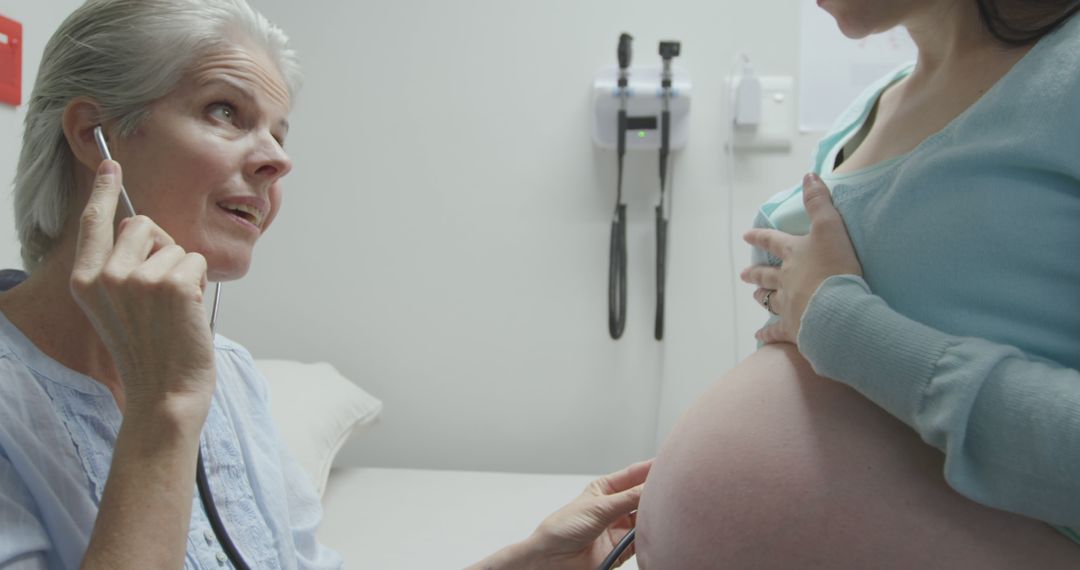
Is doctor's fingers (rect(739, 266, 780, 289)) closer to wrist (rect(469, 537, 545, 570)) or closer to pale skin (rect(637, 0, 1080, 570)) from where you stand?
pale skin (rect(637, 0, 1080, 570))

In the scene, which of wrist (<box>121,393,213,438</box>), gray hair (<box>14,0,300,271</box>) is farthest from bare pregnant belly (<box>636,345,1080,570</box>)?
gray hair (<box>14,0,300,271</box>)

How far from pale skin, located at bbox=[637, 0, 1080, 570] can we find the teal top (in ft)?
0.16

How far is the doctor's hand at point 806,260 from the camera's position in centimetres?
69

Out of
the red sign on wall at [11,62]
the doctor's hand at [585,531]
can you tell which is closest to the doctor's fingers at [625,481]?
the doctor's hand at [585,531]

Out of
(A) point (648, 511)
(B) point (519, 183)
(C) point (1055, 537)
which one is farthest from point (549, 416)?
(C) point (1055, 537)

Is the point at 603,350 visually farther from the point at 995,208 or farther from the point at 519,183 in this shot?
the point at 995,208

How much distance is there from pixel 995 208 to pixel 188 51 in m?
0.86

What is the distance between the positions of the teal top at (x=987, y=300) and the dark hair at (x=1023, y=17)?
2cm

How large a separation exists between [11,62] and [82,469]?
99 centimetres

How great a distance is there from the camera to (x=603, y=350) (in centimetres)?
202

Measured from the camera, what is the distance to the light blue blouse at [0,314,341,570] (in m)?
0.74

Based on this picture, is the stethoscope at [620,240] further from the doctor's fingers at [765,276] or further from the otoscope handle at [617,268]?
the doctor's fingers at [765,276]

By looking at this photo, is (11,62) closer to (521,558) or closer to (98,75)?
(98,75)

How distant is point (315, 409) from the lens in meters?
1.72
